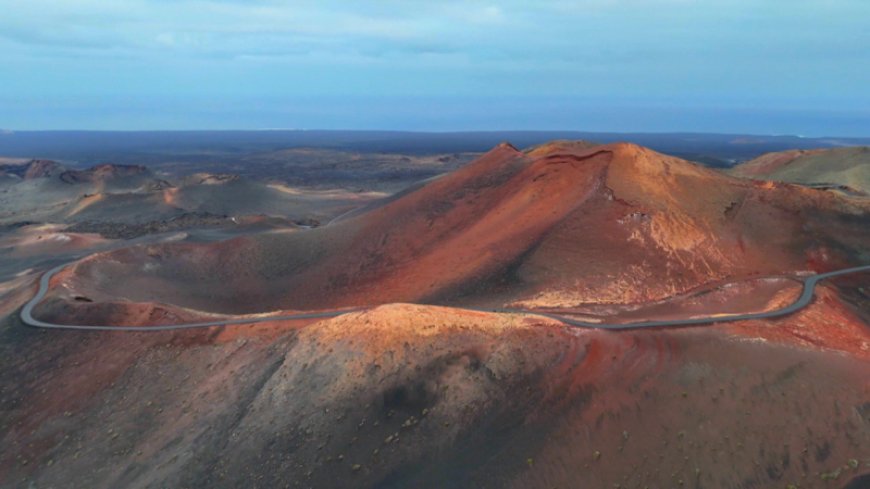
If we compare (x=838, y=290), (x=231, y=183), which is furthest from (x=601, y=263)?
(x=231, y=183)

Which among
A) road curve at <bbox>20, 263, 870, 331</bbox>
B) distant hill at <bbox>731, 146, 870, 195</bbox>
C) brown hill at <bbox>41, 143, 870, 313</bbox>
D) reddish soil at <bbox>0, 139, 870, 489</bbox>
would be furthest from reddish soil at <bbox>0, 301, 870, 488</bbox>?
distant hill at <bbox>731, 146, 870, 195</bbox>

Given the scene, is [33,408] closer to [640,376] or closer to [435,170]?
[640,376]

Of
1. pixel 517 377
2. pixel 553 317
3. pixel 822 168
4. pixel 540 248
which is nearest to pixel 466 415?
pixel 517 377

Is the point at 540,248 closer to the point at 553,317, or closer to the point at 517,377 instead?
the point at 553,317

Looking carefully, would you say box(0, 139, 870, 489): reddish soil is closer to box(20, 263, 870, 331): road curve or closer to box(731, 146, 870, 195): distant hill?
box(20, 263, 870, 331): road curve

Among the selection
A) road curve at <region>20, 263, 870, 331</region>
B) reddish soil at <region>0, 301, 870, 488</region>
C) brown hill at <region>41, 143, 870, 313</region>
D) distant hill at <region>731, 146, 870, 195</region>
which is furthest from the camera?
distant hill at <region>731, 146, 870, 195</region>

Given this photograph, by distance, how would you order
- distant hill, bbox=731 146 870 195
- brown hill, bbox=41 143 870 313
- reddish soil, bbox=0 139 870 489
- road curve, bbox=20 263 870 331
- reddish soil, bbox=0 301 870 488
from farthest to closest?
distant hill, bbox=731 146 870 195
brown hill, bbox=41 143 870 313
road curve, bbox=20 263 870 331
reddish soil, bbox=0 139 870 489
reddish soil, bbox=0 301 870 488
